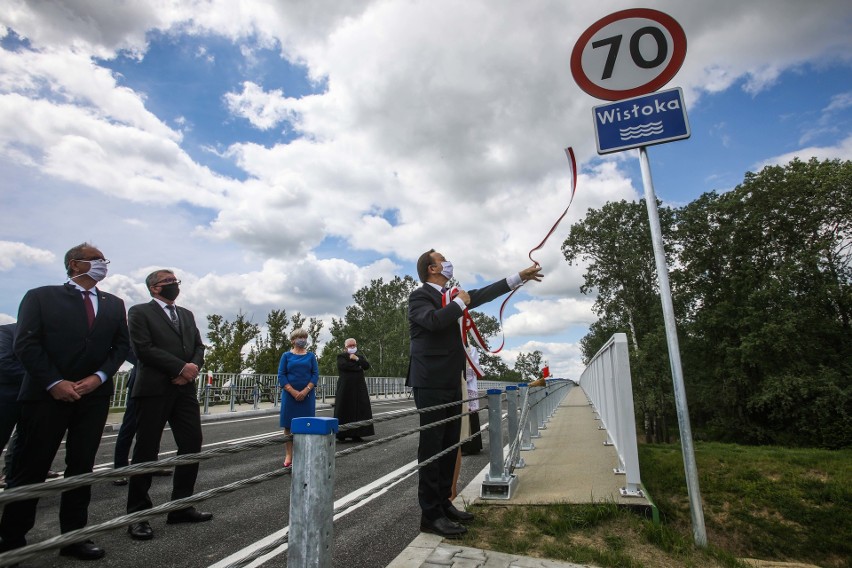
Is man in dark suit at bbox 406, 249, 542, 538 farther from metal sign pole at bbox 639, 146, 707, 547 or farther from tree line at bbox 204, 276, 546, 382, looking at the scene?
tree line at bbox 204, 276, 546, 382

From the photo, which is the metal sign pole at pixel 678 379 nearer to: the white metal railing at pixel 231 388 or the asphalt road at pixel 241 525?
the asphalt road at pixel 241 525

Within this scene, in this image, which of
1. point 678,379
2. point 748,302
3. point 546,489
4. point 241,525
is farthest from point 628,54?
point 748,302

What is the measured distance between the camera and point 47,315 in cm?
303

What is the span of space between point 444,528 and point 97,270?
3.04 m

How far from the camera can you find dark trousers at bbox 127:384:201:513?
328cm

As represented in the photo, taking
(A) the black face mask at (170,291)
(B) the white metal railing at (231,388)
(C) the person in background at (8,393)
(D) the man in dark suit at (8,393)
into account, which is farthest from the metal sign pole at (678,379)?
(B) the white metal railing at (231,388)

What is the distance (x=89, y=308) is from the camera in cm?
324

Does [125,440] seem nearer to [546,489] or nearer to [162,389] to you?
[162,389]

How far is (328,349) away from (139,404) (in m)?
45.1

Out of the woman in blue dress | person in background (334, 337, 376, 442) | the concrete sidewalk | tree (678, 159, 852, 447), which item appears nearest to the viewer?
the concrete sidewalk

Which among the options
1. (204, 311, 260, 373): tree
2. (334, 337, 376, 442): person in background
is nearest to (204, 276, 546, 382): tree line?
(204, 311, 260, 373): tree

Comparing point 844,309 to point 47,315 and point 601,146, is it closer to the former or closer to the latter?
point 601,146

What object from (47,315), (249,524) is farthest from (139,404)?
(249,524)

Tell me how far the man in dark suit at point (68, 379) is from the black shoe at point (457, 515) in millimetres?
2238
